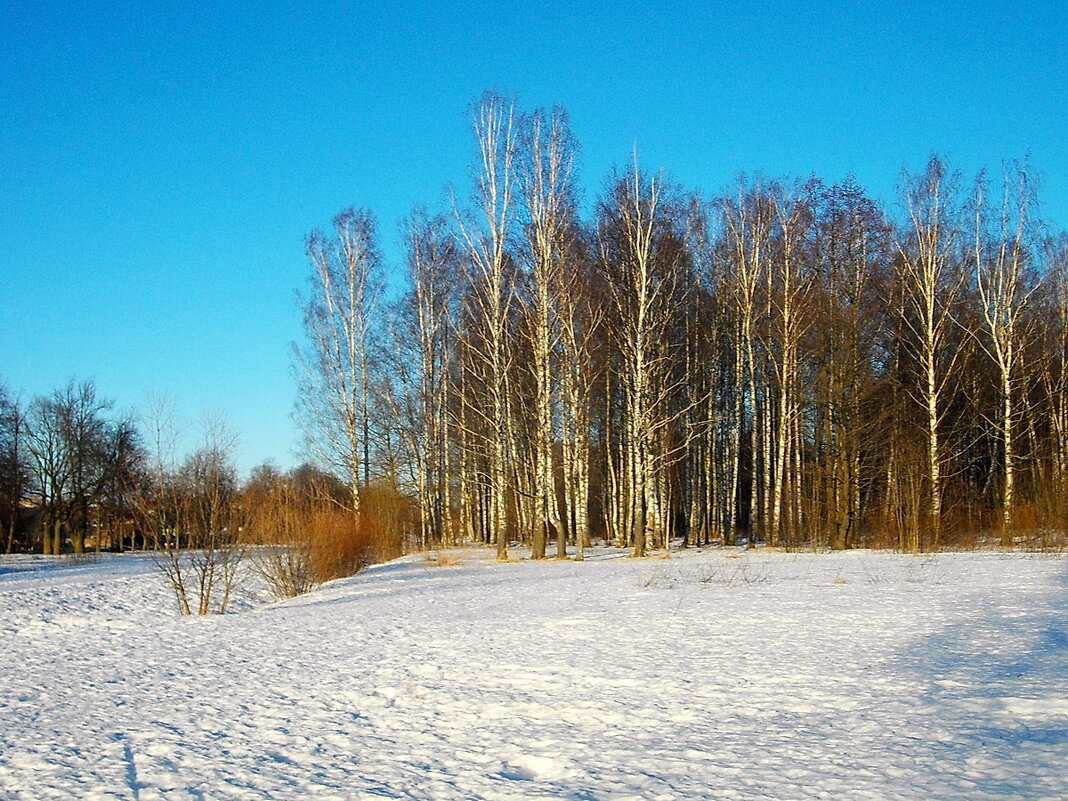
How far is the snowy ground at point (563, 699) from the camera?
4.88 metres

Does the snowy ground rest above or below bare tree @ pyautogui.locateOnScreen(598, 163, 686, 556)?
below

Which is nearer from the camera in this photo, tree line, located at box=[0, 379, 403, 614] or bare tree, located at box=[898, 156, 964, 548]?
tree line, located at box=[0, 379, 403, 614]

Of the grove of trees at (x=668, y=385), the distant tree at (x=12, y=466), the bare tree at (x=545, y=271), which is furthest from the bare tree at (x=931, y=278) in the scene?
the distant tree at (x=12, y=466)

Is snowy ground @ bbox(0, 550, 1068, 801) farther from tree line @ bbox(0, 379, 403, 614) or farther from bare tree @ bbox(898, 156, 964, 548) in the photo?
bare tree @ bbox(898, 156, 964, 548)

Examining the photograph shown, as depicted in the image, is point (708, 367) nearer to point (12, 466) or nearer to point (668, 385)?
point (668, 385)

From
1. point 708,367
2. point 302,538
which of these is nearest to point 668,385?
point 708,367

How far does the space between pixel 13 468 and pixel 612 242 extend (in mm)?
39375

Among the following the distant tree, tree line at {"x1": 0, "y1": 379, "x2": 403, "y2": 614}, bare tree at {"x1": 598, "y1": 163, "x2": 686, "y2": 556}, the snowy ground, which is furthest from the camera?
the distant tree

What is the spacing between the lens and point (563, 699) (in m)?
6.74

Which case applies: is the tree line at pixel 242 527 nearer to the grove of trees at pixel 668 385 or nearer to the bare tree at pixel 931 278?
the grove of trees at pixel 668 385

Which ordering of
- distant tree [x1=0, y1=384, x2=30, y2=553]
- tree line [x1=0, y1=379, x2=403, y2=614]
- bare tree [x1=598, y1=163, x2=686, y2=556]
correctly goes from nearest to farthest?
tree line [x1=0, y1=379, x2=403, y2=614] < bare tree [x1=598, y1=163, x2=686, y2=556] < distant tree [x1=0, y1=384, x2=30, y2=553]

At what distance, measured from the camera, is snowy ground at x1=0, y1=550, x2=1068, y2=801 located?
488 cm

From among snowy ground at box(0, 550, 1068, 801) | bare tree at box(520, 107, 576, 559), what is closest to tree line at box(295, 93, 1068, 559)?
bare tree at box(520, 107, 576, 559)

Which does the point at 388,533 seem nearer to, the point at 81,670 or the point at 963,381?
the point at 81,670
